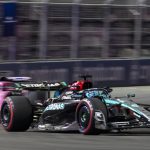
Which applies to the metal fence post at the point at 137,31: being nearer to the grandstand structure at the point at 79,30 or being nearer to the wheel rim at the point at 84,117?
the grandstand structure at the point at 79,30

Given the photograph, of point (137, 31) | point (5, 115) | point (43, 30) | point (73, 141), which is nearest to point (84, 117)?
point (73, 141)

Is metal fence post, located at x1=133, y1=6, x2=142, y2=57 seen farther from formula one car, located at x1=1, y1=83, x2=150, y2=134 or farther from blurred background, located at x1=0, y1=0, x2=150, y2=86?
formula one car, located at x1=1, y1=83, x2=150, y2=134

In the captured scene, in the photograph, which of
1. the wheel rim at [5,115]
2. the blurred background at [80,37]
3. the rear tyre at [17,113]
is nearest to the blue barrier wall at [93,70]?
the blurred background at [80,37]

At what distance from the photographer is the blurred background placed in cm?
1817

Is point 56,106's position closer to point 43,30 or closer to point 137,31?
point 43,30

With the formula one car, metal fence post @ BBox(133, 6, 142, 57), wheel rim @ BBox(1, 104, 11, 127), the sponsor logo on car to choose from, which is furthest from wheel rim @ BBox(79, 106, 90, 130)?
metal fence post @ BBox(133, 6, 142, 57)

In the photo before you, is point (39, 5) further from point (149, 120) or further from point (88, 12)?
point (149, 120)

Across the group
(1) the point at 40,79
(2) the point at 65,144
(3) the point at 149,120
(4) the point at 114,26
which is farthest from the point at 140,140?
(4) the point at 114,26

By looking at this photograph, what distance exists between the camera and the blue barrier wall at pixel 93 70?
18.2m

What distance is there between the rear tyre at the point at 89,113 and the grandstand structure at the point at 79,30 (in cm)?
838

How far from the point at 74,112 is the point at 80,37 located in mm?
9222

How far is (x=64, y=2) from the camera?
62.2 ft

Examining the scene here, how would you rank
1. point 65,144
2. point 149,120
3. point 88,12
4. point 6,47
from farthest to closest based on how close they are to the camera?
point 88,12
point 6,47
point 149,120
point 65,144

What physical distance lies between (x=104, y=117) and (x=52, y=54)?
375 inches
